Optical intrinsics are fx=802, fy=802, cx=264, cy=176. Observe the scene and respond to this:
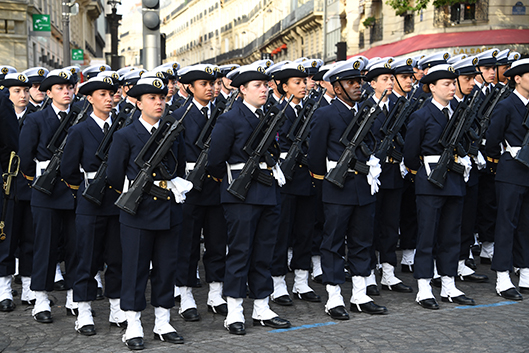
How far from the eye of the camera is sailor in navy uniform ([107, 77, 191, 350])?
6172 mm

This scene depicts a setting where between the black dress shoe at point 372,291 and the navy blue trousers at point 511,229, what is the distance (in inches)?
45.0

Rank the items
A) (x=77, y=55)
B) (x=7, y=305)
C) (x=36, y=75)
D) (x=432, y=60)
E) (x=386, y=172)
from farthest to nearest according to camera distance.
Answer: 1. (x=77, y=55)
2. (x=432, y=60)
3. (x=36, y=75)
4. (x=386, y=172)
5. (x=7, y=305)

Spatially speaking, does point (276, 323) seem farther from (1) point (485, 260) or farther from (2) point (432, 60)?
(2) point (432, 60)

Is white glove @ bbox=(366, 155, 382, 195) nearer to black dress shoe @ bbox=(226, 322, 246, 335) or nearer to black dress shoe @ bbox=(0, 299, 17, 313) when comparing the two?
black dress shoe @ bbox=(226, 322, 246, 335)

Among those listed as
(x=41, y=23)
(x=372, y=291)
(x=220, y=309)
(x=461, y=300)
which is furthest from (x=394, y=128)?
(x=41, y=23)

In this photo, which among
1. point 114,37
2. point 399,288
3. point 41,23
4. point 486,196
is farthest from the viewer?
point 41,23

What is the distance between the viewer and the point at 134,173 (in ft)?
20.4

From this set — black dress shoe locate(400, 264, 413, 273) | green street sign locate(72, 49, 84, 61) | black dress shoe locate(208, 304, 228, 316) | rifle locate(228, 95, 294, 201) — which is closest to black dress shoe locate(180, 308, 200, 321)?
black dress shoe locate(208, 304, 228, 316)

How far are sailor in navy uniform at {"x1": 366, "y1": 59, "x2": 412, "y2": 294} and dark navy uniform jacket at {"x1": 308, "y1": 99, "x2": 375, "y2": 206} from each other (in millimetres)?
1118

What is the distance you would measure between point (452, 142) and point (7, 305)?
14.3 ft

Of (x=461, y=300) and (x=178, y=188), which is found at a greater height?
(x=178, y=188)

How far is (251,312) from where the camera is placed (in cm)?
732

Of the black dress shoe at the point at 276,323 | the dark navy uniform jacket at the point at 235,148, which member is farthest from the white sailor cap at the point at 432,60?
the black dress shoe at the point at 276,323

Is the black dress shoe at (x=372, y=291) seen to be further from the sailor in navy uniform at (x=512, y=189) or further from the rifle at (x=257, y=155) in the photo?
the rifle at (x=257, y=155)
